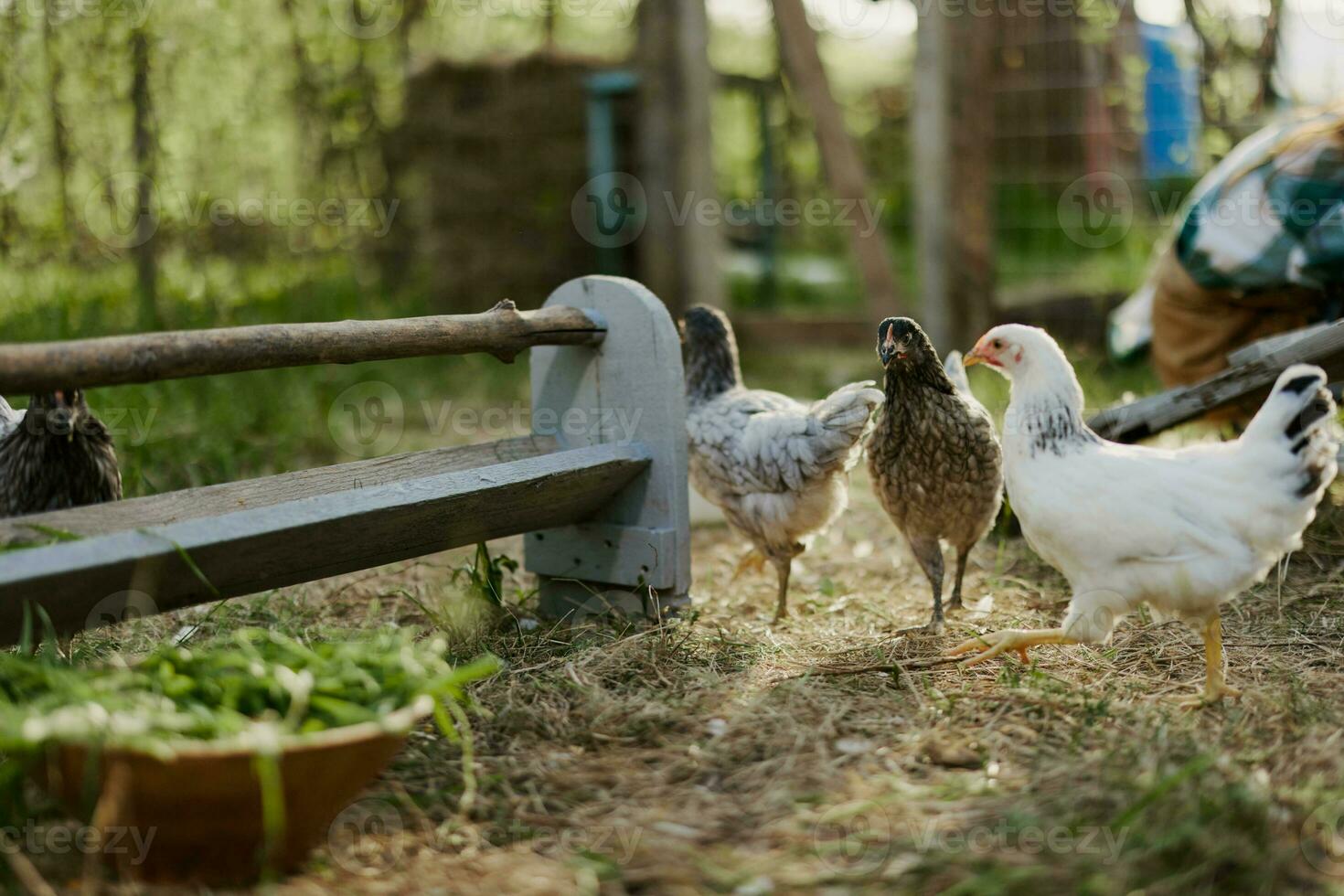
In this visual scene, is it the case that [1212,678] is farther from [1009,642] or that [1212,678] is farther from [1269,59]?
[1269,59]

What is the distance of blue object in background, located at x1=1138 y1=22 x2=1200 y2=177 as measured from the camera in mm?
6027

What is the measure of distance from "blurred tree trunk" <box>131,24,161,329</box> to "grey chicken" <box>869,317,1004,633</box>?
4.05m

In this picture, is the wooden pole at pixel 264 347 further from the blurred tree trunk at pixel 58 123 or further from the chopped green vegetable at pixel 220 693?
the blurred tree trunk at pixel 58 123

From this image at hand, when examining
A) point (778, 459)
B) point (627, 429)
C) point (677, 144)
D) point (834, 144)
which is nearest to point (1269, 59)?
point (834, 144)

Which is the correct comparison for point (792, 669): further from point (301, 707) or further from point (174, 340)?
point (174, 340)

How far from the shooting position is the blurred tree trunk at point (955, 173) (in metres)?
6.05

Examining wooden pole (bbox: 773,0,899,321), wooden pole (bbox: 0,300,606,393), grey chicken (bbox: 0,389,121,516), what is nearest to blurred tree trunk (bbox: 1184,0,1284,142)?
wooden pole (bbox: 773,0,899,321)

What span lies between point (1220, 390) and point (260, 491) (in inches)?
105

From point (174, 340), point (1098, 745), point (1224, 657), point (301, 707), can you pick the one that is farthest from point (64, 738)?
point (1224, 657)

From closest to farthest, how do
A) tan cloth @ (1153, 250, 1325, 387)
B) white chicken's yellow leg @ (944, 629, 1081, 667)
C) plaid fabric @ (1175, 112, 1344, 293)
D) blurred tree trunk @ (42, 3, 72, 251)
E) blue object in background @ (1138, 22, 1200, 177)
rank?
white chicken's yellow leg @ (944, 629, 1081, 667) → plaid fabric @ (1175, 112, 1344, 293) → tan cloth @ (1153, 250, 1325, 387) → blurred tree trunk @ (42, 3, 72, 251) → blue object in background @ (1138, 22, 1200, 177)

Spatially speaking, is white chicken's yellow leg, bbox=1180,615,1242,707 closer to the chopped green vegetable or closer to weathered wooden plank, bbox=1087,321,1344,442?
weathered wooden plank, bbox=1087,321,1344,442

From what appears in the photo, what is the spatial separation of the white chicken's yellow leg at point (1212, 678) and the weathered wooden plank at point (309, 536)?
53.7 inches

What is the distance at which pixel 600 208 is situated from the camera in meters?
7.40

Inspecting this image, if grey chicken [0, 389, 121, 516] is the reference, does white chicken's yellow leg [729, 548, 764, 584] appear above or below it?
below
